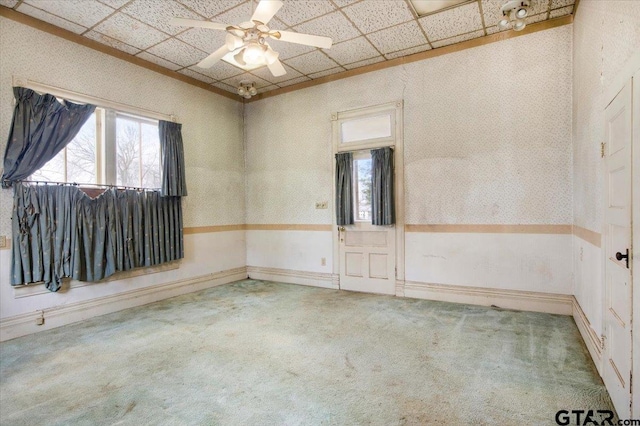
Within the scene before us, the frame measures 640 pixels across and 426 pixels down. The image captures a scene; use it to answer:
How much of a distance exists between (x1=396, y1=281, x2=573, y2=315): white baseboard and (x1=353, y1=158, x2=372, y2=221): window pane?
48.5 inches

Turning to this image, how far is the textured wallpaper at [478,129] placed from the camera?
3797mm

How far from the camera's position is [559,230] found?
12.4 ft

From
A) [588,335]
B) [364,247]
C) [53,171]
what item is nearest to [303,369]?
[588,335]

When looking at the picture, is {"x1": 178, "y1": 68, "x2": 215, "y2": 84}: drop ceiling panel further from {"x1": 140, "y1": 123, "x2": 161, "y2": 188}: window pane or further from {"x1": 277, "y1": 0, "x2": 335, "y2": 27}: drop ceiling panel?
{"x1": 277, "y1": 0, "x2": 335, "y2": 27}: drop ceiling panel

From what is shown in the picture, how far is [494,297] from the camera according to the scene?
13.5 feet

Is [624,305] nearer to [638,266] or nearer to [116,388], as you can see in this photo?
[638,266]

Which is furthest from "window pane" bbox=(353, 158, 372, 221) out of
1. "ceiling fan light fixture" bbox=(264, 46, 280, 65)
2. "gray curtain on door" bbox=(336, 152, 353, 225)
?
"ceiling fan light fixture" bbox=(264, 46, 280, 65)

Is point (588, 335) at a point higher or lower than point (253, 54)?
lower

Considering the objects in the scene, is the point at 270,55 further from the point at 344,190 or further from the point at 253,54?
the point at 344,190

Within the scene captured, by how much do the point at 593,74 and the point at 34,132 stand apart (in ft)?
18.0

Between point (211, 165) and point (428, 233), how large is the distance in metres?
3.75

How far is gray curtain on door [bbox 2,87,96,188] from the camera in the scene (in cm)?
336

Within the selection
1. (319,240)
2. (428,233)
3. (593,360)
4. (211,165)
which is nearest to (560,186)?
(428,233)

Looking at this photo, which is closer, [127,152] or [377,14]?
[377,14]
